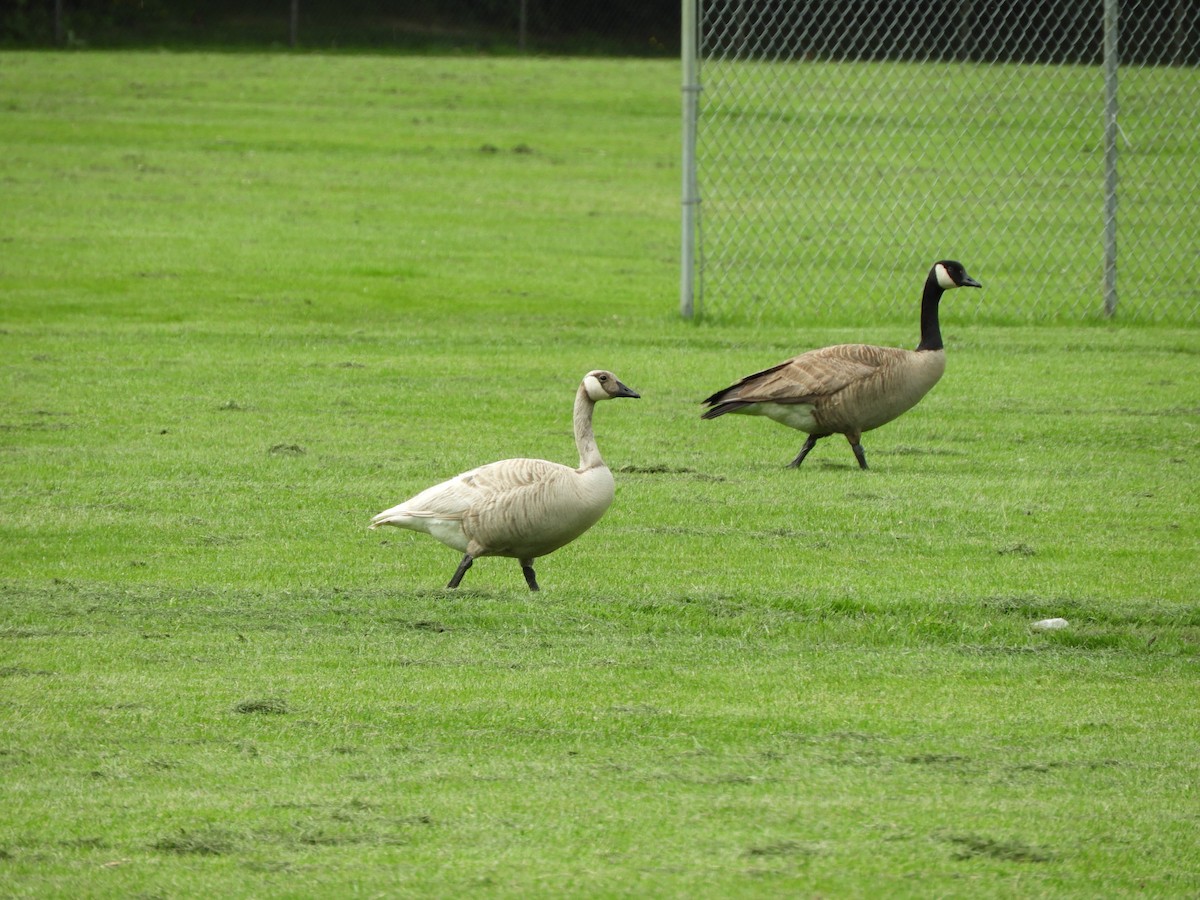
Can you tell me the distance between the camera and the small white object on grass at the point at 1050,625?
7.94 m

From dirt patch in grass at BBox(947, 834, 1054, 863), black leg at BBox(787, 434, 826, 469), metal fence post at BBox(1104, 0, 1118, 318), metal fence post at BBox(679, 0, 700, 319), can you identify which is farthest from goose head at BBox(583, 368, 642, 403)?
metal fence post at BBox(1104, 0, 1118, 318)

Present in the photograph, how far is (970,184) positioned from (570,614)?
20588mm

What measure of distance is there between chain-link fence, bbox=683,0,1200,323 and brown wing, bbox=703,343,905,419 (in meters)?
5.98

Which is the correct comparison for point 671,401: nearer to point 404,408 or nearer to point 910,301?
point 404,408

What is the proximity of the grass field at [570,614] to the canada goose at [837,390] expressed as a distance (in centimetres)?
37

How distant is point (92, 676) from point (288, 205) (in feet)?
61.2

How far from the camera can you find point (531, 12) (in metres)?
46.6

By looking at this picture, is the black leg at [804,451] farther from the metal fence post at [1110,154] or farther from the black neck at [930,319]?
the metal fence post at [1110,154]

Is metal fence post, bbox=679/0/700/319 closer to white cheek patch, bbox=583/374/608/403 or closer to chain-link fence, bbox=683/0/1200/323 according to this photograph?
chain-link fence, bbox=683/0/1200/323

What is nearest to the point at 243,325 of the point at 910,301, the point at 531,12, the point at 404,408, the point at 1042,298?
the point at 404,408

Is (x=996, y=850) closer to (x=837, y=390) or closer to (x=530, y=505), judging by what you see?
(x=530, y=505)

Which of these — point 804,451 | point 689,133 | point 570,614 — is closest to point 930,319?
point 804,451

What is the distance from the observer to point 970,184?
1064 inches

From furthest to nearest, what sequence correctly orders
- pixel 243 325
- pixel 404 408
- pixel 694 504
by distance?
pixel 243 325 → pixel 404 408 → pixel 694 504
